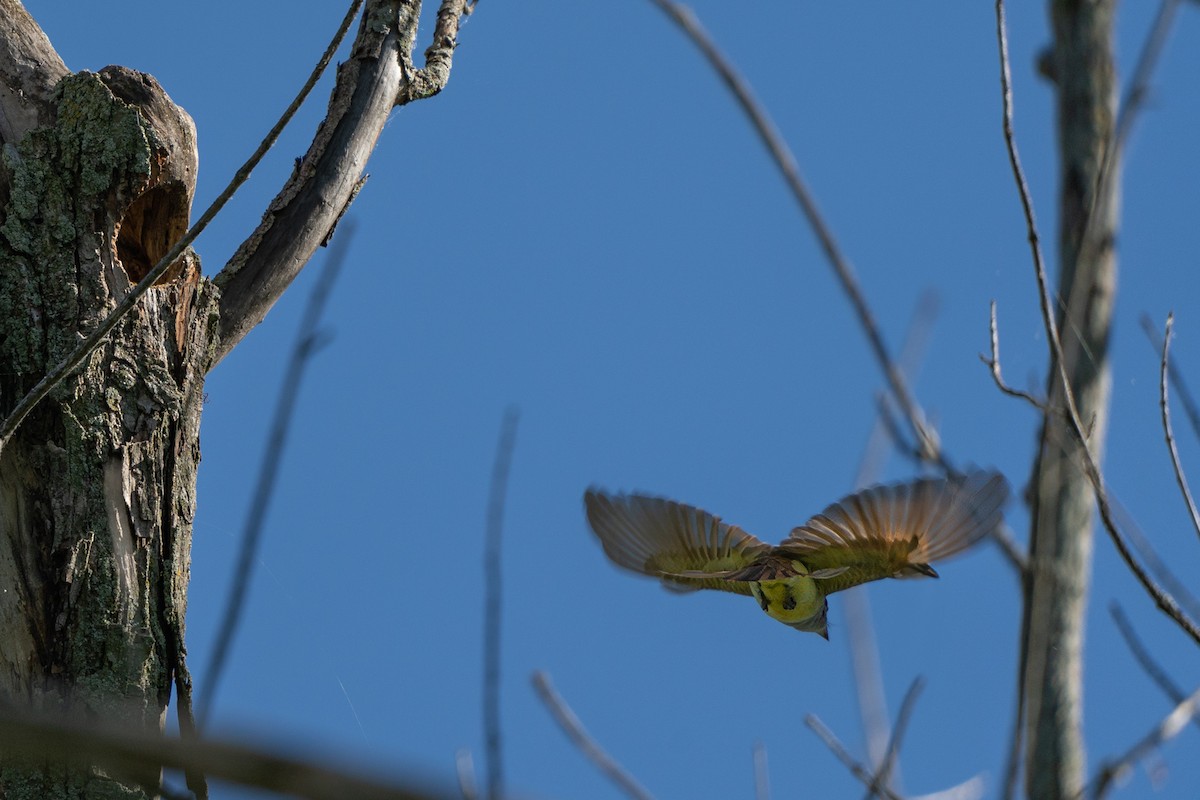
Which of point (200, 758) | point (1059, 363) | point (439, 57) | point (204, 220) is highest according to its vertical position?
point (439, 57)

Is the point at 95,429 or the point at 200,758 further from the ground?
the point at 95,429

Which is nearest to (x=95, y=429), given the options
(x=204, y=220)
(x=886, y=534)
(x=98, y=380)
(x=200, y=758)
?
(x=98, y=380)

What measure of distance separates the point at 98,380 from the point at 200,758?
1.73m

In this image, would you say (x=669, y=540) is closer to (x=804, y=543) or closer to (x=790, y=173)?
(x=804, y=543)

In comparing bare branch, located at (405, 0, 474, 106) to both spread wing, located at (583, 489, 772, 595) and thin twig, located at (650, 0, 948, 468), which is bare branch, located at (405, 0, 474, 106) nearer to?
spread wing, located at (583, 489, 772, 595)

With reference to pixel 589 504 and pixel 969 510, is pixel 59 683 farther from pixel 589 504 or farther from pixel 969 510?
pixel 969 510

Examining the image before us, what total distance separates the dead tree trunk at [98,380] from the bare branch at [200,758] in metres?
1.50

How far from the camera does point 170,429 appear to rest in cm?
210

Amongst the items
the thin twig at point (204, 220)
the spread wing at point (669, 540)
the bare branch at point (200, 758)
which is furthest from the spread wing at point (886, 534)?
the bare branch at point (200, 758)

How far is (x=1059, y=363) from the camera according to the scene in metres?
1.13

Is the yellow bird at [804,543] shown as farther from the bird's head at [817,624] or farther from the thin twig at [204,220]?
the thin twig at [204,220]

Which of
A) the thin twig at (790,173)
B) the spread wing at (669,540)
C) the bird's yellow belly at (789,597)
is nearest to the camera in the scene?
the thin twig at (790,173)

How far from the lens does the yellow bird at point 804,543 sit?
261 cm

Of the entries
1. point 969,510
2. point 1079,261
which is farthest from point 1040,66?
point 969,510
